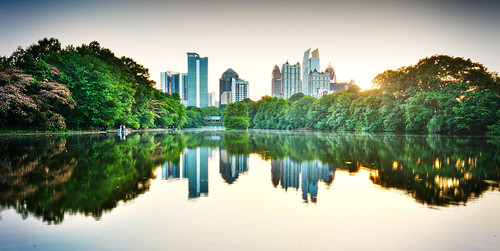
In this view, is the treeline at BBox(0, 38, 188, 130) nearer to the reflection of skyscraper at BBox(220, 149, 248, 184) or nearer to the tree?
the reflection of skyscraper at BBox(220, 149, 248, 184)

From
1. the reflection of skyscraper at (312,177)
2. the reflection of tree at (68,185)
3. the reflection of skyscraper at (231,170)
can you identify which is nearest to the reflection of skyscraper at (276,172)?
the reflection of skyscraper at (312,177)

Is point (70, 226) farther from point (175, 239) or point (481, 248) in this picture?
point (481, 248)

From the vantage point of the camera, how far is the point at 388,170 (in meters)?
9.62

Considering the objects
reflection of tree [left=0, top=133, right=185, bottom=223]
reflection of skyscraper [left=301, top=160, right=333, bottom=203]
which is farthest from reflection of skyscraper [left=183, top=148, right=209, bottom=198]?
reflection of skyscraper [left=301, top=160, right=333, bottom=203]

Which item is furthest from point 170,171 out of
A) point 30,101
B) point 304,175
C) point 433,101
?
point 433,101

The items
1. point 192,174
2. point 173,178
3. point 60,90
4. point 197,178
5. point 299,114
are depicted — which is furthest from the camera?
point 299,114

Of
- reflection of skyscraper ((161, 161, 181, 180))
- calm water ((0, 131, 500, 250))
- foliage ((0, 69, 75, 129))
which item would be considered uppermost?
foliage ((0, 69, 75, 129))

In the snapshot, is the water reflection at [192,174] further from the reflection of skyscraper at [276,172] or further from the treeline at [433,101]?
the treeline at [433,101]

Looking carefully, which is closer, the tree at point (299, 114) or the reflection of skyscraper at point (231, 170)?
the reflection of skyscraper at point (231, 170)

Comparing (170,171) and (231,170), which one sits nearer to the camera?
(170,171)

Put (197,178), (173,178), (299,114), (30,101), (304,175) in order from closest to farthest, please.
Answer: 1. (173,178)
2. (197,178)
3. (304,175)
4. (30,101)
5. (299,114)

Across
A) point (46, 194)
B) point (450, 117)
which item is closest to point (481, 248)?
point (46, 194)

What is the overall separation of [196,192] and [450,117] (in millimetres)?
39233

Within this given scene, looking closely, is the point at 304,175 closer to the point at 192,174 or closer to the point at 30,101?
the point at 192,174
